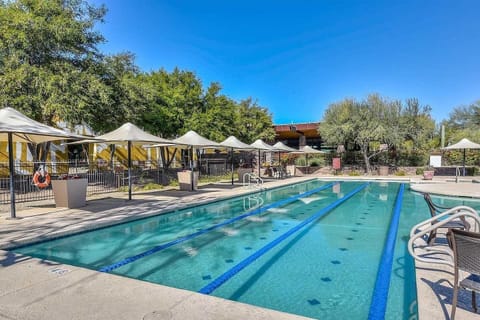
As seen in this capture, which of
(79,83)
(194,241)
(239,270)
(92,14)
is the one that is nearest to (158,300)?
(239,270)

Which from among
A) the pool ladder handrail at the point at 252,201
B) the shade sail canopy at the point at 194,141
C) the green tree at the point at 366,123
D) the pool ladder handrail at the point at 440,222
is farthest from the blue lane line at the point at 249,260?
the green tree at the point at 366,123

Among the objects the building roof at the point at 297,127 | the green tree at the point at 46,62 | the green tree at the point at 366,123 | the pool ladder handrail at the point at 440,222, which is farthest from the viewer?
the building roof at the point at 297,127

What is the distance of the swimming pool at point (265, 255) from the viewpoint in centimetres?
386

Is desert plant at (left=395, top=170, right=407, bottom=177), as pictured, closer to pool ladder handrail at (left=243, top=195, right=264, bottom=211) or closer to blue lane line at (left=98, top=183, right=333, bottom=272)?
pool ladder handrail at (left=243, top=195, right=264, bottom=211)

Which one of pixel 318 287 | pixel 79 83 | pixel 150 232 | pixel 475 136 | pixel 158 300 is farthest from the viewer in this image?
pixel 475 136

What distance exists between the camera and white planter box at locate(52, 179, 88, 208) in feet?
28.7

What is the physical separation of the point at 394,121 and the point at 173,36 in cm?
1663

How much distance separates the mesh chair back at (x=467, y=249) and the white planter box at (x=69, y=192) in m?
9.08

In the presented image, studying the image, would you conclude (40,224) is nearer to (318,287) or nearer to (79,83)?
(318,287)

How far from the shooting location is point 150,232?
22.8ft

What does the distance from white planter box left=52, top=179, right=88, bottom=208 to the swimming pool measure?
2604 mm

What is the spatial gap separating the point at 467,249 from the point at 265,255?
3.58m

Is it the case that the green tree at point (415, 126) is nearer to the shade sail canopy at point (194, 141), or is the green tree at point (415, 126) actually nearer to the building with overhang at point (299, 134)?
the building with overhang at point (299, 134)

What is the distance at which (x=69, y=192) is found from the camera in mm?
8758
